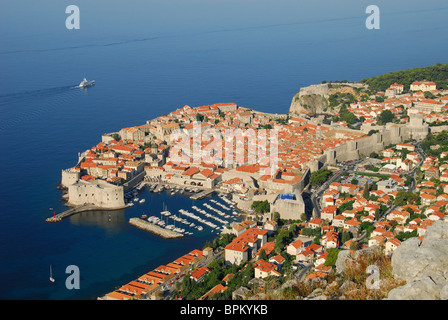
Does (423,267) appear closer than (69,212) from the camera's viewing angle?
Yes

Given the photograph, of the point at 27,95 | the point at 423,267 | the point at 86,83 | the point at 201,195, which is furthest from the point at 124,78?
the point at 423,267

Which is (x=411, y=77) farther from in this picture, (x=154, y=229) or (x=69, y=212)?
(x=69, y=212)

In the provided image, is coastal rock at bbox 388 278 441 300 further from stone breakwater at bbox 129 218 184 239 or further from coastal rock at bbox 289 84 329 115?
coastal rock at bbox 289 84 329 115

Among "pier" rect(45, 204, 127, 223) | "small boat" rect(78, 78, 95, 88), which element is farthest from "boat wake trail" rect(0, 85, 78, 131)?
"pier" rect(45, 204, 127, 223)

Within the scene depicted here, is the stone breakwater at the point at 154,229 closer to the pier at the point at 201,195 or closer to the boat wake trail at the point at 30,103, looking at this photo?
the pier at the point at 201,195

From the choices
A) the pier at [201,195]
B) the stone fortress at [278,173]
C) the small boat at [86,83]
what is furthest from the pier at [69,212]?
the small boat at [86,83]

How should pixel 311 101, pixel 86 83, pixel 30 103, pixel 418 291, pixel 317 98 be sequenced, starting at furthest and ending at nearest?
pixel 86 83, pixel 30 103, pixel 317 98, pixel 311 101, pixel 418 291

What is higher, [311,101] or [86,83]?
[86,83]
